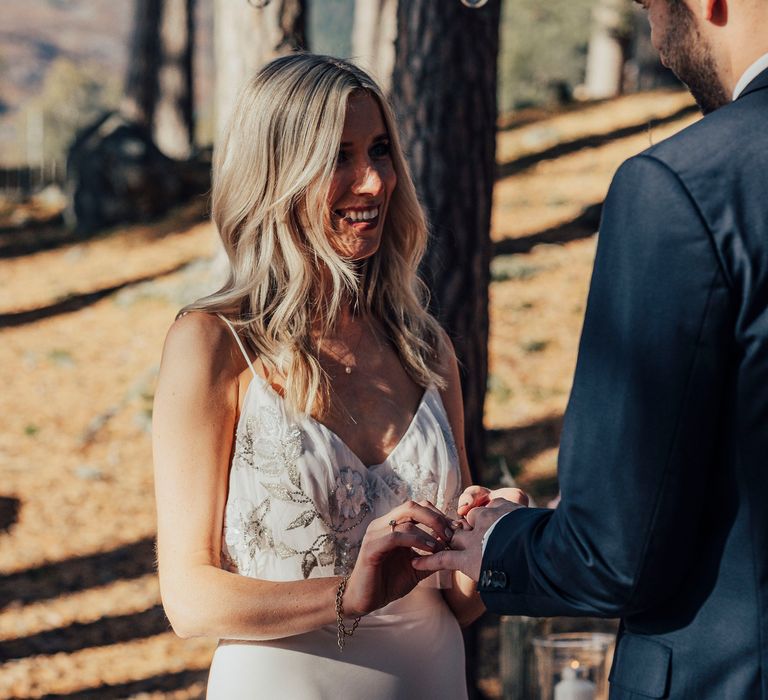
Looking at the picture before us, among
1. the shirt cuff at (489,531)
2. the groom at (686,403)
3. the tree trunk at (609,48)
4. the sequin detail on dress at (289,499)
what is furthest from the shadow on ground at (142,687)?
the tree trunk at (609,48)

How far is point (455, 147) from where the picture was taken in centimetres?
482

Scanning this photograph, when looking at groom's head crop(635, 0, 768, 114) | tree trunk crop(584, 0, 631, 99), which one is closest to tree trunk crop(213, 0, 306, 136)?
groom's head crop(635, 0, 768, 114)

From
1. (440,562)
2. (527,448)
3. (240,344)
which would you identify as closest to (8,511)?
(527,448)

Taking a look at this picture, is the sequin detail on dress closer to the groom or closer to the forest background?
the groom

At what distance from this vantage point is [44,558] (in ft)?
26.5

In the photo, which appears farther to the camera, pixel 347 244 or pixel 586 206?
pixel 586 206

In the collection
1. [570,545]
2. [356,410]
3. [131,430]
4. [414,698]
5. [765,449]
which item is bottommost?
[131,430]

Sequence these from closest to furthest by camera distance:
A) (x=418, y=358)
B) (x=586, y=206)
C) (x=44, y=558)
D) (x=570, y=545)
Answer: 1. (x=570, y=545)
2. (x=418, y=358)
3. (x=44, y=558)
4. (x=586, y=206)

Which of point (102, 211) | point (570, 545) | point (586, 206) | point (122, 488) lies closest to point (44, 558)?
point (122, 488)

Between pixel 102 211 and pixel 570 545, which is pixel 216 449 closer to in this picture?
pixel 570 545

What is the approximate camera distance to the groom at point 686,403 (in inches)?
65.3

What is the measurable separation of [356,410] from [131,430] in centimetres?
758

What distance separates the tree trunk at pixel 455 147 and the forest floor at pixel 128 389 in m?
0.99

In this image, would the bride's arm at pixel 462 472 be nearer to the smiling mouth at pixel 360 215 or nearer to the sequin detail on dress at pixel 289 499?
the sequin detail on dress at pixel 289 499
